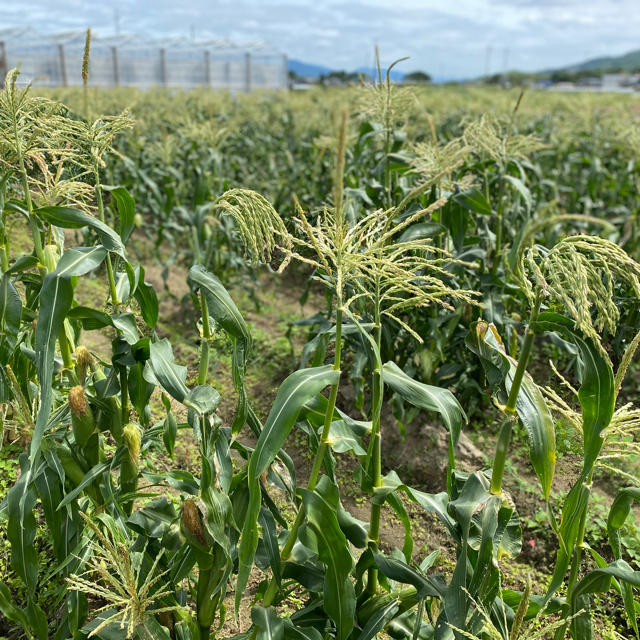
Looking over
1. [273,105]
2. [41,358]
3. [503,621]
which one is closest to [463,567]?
[503,621]

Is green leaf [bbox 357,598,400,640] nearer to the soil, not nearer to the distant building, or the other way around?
the soil

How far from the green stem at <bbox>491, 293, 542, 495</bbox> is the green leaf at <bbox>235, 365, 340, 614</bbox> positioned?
490 millimetres

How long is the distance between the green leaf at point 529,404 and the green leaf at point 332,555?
0.58 metres

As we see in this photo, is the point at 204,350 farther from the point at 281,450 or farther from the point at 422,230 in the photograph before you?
the point at 422,230

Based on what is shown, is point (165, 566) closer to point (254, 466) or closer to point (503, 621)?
point (254, 466)

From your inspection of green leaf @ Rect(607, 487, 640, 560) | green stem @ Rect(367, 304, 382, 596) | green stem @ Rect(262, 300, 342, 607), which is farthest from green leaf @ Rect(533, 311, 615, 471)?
green stem @ Rect(262, 300, 342, 607)

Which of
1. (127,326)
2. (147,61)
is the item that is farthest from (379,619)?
(147,61)

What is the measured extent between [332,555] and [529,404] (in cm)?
70

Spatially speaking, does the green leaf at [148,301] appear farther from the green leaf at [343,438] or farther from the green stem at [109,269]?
the green leaf at [343,438]

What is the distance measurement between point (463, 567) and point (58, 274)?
57.4 inches

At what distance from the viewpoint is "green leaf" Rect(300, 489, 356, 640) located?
1.65 m

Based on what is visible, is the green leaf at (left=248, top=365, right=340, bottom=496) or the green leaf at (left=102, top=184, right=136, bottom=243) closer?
the green leaf at (left=248, top=365, right=340, bottom=496)

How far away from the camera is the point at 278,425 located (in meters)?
1.56

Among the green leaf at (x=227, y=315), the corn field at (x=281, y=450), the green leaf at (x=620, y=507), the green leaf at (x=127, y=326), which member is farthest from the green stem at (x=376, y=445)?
the green leaf at (x=127, y=326)
